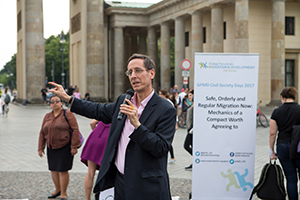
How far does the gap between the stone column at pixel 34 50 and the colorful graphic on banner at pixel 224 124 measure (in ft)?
104

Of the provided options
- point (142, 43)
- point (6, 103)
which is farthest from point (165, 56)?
point (6, 103)

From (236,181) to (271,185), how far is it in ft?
1.84

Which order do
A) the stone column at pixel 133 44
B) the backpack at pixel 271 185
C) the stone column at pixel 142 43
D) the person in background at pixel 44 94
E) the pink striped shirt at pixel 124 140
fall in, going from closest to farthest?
the pink striped shirt at pixel 124 140
the backpack at pixel 271 185
the person in background at pixel 44 94
the stone column at pixel 142 43
the stone column at pixel 133 44

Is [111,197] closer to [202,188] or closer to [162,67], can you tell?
[202,188]

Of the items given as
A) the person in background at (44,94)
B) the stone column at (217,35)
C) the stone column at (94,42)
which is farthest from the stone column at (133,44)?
the stone column at (217,35)

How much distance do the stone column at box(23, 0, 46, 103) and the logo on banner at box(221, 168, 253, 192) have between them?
31.7 metres

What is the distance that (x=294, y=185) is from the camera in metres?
6.30

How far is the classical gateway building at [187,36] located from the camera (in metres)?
31.3

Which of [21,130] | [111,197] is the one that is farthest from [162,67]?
[111,197]

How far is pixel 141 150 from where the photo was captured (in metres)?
→ 3.29

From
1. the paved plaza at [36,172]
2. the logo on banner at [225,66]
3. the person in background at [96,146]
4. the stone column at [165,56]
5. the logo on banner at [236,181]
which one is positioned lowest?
the paved plaza at [36,172]

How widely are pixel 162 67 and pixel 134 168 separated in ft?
131

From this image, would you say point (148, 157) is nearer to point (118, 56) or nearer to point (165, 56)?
point (165, 56)

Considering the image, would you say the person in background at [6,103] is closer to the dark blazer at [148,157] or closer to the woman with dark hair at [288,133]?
the woman with dark hair at [288,133]
